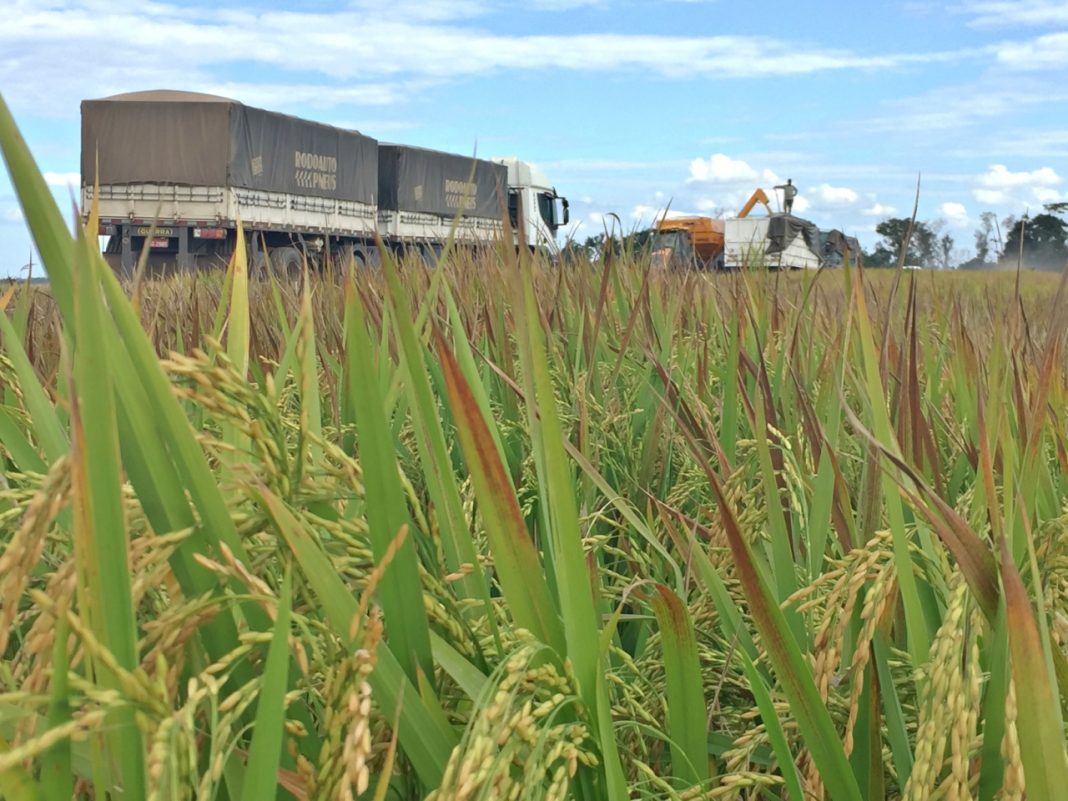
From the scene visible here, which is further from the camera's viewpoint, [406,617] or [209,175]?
[209,175]

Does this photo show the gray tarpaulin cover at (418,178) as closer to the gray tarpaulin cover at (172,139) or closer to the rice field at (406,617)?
the gray tarpaulin cover at (172,139)

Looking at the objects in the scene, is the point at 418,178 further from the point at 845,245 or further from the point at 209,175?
the point at 845,245

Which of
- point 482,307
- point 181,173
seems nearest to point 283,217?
point 181,173

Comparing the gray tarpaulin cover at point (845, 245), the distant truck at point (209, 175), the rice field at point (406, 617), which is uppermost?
the distant truck at point (209, 175)

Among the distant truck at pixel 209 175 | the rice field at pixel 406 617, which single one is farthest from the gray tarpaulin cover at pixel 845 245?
the distant truck at pixel 209 175

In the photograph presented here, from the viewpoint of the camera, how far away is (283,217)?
23.4 m

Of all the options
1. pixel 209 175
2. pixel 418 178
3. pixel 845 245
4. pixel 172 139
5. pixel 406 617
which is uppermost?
pixel 418 178

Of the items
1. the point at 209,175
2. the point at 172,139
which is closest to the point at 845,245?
the point at 209,175

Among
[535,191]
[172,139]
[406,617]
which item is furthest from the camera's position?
[535,191]

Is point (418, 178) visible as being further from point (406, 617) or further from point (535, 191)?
point (406, 617)

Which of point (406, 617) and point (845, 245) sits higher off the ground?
point (845, 245)

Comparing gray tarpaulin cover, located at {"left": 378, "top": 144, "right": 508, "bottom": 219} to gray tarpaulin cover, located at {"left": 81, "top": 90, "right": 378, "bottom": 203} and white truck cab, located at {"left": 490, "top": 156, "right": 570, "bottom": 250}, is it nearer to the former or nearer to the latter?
white truck cab, located at {"left": 490, "top": 156, "right": 570, "bottom": 250}

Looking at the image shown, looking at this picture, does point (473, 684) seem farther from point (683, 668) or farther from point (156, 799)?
point (156, 799)

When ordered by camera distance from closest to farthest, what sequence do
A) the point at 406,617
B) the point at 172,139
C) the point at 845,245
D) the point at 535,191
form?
1. the point at 406,617
2. the point at 845,245
3. the point at 172,139
4. the point at 535,191
